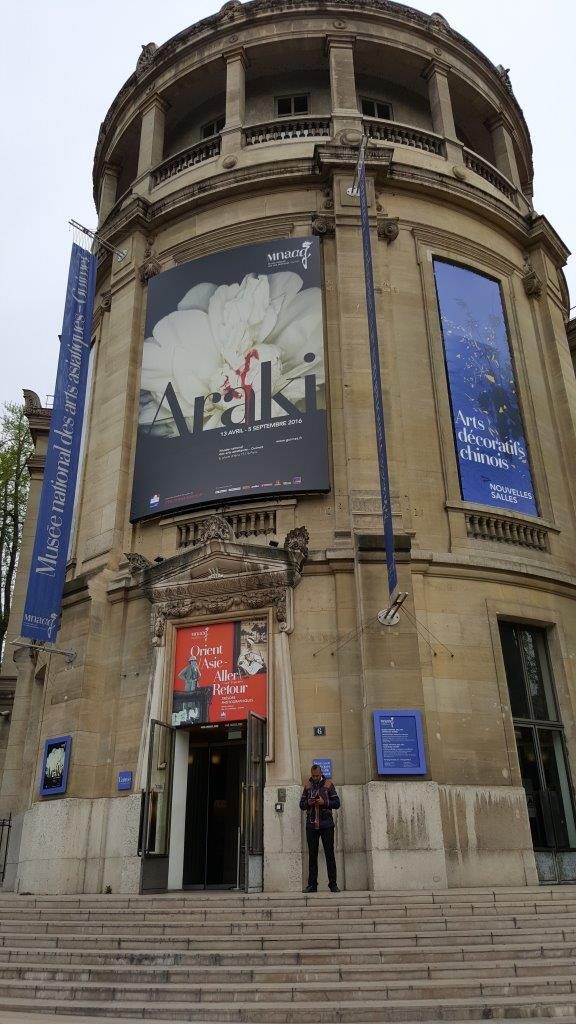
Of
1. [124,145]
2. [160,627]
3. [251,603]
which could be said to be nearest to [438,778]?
[251,603]

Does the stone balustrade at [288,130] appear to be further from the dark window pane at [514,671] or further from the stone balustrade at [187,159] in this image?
the dark window pane at [514,671]

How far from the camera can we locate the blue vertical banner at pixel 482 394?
17266 mm

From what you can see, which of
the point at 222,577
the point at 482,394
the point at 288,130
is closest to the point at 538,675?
the point at 482,394

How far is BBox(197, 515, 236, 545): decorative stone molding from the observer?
16.0 meters

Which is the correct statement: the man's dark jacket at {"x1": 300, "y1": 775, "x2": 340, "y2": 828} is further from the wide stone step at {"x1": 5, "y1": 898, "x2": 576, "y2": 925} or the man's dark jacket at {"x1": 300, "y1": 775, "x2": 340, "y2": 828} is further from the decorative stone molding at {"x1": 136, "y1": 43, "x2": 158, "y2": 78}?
the decorative stone molding at {"x1": 136, "y1": 43, "x2": 158, "y2": 78}

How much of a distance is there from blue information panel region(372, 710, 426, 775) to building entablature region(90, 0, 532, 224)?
1434 centimetres

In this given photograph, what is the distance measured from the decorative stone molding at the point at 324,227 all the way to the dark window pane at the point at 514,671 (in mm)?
10111

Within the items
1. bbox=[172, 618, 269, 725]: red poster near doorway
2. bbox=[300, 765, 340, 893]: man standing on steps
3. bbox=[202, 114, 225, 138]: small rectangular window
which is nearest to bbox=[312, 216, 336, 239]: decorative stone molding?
bbox=[202, 114, 225, 138]: small rectangular window

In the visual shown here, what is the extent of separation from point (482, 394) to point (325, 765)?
9.24 metres

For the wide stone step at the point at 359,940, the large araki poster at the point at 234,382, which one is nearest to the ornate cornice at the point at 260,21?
the large araki poster at the point at 234,382

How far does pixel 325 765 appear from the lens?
14.2m

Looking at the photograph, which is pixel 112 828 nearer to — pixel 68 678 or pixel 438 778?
pixel 68 678

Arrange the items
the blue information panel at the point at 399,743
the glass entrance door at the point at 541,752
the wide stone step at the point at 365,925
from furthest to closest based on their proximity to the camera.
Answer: the glass entrance door at the point at 541,752 → the blue information panel at the point at 399,743 → the wide stone step at the point at 365,925

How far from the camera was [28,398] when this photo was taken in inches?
1184
